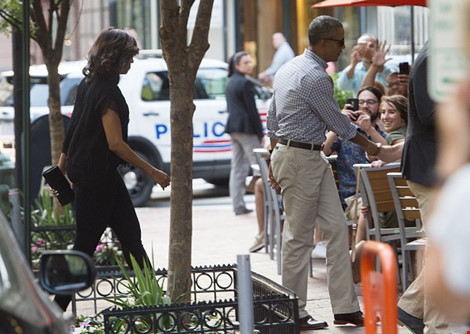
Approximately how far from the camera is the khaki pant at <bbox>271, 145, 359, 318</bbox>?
708 centimetres

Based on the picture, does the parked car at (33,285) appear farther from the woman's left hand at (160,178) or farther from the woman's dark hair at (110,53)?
the woman's dark hair at (110,53)

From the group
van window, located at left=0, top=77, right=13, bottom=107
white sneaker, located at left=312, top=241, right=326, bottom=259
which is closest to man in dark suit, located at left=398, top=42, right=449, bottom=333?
white sneaker, located at left=312, top=241, right=326, bottom=259

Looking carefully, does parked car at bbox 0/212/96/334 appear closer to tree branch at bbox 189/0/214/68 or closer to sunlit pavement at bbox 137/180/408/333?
tree branch at bbox 189/0/214/68

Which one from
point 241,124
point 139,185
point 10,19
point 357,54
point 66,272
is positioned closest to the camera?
point 66,272

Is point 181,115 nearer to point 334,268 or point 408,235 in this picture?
point 334,268

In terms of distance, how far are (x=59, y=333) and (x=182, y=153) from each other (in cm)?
304

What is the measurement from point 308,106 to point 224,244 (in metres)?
4.49

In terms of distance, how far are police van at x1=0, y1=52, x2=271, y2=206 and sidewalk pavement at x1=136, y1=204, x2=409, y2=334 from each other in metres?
0.72

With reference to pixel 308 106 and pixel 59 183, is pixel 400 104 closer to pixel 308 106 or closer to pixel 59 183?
pixel 308 106

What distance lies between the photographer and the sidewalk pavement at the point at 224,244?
8186 mm

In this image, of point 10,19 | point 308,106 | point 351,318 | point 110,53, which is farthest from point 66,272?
point 10,19

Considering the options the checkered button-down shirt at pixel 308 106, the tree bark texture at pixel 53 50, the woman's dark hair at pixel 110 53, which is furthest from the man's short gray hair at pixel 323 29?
the tree bark texture at pixel 53 50

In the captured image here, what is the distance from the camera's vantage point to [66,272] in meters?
3.98

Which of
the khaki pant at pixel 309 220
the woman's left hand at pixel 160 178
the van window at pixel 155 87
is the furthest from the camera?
the van window at pixel 155 87
